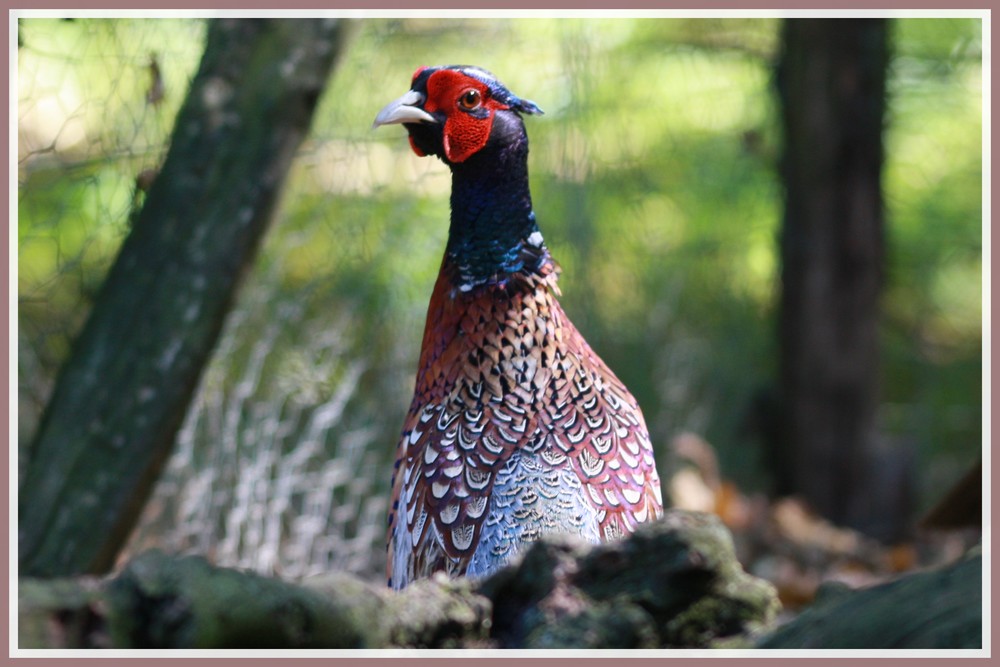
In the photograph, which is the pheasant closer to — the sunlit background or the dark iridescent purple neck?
the dark iridescent purple neck

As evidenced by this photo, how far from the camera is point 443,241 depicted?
5.12m

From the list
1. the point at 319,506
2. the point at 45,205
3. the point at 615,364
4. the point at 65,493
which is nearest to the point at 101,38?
the point at 45,205

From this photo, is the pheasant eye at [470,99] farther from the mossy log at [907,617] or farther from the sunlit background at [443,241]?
the mossy log at [907,617]

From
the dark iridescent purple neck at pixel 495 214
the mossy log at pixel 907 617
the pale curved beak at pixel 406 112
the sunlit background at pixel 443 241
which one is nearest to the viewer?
the mossy log at pixel 907 617

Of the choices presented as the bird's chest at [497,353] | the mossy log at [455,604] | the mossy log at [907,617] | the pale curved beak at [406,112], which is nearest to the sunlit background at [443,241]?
the pale curved beak at [406,112]

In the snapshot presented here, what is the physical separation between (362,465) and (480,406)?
2.68m

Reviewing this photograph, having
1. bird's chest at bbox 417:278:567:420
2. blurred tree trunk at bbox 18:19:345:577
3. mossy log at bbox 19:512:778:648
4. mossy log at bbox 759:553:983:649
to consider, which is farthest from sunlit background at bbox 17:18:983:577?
mossy log at bbox 759:553:983:649

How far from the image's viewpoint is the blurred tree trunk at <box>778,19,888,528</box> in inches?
275

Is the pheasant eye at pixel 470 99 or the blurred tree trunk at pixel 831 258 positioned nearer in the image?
the pheasant eye at pixel 470 99

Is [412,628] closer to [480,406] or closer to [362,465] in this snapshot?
[480,406]

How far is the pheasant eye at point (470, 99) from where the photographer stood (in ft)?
9.98

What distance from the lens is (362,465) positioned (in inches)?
220

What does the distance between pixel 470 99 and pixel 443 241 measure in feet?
6.87

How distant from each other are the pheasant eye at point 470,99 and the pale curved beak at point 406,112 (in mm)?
91
